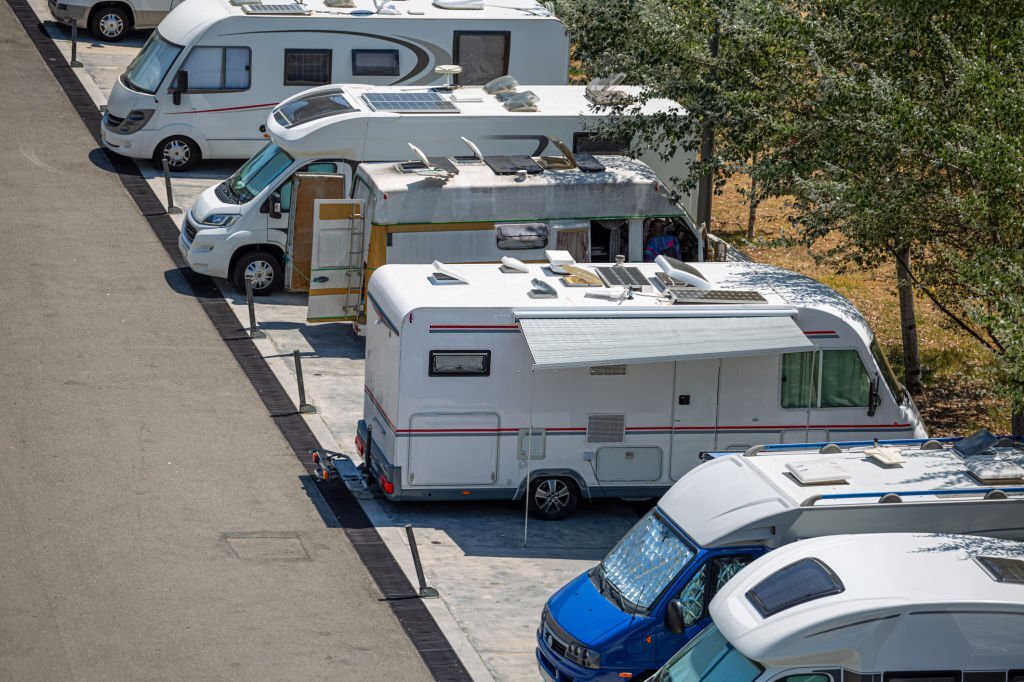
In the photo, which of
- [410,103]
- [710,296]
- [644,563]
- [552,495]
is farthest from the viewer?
[410,103]

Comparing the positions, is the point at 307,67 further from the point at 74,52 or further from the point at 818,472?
the point at 818,472

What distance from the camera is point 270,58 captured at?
25531 mm

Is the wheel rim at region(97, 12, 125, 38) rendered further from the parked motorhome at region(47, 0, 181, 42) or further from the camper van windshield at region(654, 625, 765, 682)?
the camper van windshield at region(654, 625, 765, 682)

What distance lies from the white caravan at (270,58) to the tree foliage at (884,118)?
6362mm

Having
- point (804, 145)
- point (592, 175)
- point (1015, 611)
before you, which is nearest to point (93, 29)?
point (592, 175)

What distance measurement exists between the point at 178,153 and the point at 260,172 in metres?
4.97

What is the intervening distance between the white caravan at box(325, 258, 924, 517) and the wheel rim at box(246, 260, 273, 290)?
5.64 meters

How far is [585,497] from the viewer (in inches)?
634

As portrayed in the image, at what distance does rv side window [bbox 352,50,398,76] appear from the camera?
25875 millimetres

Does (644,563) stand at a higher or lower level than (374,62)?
lower

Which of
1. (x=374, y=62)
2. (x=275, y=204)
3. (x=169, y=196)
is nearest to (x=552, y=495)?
(x=275, y=204)

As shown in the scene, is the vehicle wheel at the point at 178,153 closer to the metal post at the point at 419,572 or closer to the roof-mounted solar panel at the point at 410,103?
the roof-mounted solar panel at the point at 410,103

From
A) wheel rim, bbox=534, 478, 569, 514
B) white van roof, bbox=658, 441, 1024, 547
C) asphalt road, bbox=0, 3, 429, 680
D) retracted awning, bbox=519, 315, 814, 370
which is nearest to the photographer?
white van roof, bbox=658, 441, 1024, 547

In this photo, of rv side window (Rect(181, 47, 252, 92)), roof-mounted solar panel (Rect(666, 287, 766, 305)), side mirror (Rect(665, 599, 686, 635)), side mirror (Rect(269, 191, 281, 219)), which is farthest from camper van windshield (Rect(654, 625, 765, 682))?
rv side window (Rect(181, 47, 252, 92))
